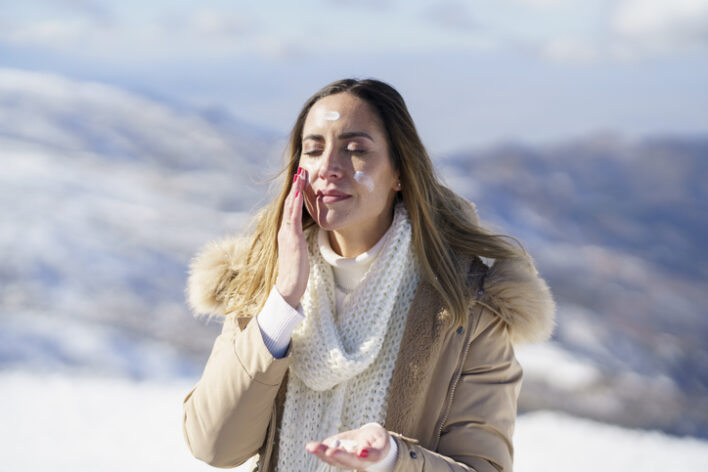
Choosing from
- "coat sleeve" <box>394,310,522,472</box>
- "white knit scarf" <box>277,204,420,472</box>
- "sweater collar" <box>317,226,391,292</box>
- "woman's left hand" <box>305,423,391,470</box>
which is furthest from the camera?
"sweater collar" <box>317,226,391,292</box>

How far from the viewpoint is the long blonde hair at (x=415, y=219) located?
1.87 meters

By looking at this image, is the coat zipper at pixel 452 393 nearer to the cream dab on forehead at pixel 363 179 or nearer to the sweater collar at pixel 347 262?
the sweater collar at pixel 347 262

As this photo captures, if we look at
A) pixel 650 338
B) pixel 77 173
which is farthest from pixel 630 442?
pixel 77 173

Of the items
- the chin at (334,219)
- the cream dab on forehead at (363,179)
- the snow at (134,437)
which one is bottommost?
the snow at (134,437)

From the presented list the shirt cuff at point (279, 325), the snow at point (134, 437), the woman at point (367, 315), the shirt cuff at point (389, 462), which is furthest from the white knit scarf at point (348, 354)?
the snow at point (134, 437)

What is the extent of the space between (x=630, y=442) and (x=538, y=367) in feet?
3.53

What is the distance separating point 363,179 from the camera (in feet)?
5.96

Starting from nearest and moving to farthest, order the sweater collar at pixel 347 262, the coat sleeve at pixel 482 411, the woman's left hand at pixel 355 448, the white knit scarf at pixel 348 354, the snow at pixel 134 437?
the woman's left hand at pixel 355 448 < the coat sleeve at pixel 482 411 < the white knit scarf at pixel 348 354 < the sweater collar at pixel 347 262 < the snow at pixel 134 437

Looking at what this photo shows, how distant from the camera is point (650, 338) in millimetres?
5859

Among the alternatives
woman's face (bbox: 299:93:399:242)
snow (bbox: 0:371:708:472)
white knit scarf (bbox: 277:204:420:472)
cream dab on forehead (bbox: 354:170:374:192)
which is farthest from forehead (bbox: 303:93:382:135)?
snow (bbox: 0:371:708:472)

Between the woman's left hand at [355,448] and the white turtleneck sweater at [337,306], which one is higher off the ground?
the white turtleneck sweater at [337,306]

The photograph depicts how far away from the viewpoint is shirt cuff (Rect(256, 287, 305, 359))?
1724 millimetres

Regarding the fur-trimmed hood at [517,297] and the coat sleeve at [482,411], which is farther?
the fur-trimmed hood at [517,297]

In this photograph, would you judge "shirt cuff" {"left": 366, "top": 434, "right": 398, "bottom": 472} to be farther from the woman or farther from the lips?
the lips
